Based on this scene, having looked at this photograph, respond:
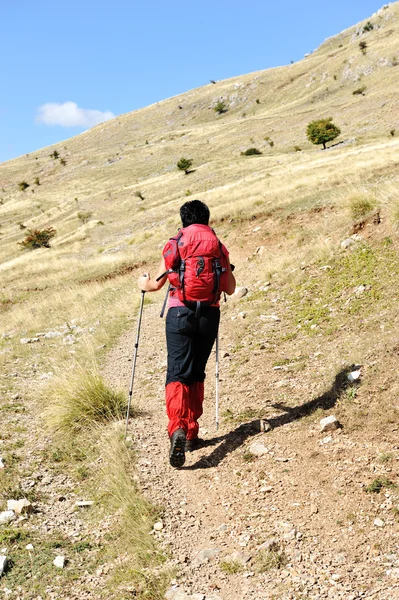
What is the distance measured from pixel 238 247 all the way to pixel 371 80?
7481 cm

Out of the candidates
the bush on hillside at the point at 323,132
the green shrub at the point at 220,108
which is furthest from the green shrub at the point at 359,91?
the green shrub at the point at 220,108

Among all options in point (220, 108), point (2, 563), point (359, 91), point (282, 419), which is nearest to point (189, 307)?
point (282, 419)

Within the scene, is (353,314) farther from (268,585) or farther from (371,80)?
(371,80)

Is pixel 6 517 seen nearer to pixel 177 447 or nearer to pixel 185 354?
pixel 177 447

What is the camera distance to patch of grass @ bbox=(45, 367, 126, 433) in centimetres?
646

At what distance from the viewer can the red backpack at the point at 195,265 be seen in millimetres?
5016

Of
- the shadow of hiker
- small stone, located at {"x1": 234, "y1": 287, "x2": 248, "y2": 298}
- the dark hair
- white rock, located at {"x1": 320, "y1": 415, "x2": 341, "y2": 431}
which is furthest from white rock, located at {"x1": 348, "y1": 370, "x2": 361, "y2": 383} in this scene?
small stone, located at {"x1": 234, "y1": 287, "x2": 248, "y2": 298}

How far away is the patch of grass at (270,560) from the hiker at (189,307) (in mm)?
1508

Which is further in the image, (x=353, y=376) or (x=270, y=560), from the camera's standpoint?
(x=353, y=376)

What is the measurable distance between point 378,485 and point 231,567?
1.40 m

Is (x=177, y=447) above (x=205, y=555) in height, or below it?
above

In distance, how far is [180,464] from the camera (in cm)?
516

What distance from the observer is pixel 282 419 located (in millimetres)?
5934

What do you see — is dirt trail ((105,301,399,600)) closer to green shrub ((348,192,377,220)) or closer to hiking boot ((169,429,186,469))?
hiking boot ((169,429,186,469))
